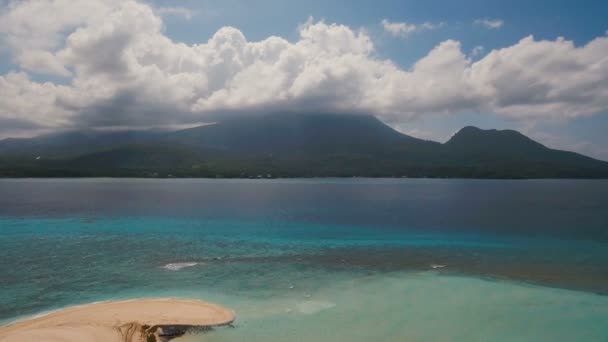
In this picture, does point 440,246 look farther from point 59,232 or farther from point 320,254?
point 59,232

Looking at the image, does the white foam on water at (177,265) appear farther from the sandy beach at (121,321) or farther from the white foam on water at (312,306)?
the white foam on water at (312,306)

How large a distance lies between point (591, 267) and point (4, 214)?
381 feet

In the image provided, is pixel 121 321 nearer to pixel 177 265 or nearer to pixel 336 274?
pixel 177 265

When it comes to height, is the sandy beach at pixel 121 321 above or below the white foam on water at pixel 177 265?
above

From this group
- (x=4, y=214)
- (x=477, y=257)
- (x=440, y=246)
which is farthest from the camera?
(x=4, y=214)

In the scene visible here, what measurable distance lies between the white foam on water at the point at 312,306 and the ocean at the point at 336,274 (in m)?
0.16

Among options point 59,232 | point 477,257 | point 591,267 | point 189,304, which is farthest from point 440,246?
point 59,232

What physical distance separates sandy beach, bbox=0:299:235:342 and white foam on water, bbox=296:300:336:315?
18.0 ft

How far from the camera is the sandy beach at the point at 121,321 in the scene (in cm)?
2581

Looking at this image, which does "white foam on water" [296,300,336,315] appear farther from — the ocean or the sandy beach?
the sandy beach

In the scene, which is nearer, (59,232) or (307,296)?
(307,296)

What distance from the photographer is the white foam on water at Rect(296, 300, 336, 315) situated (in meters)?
32.1

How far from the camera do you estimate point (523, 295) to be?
36.5 meters

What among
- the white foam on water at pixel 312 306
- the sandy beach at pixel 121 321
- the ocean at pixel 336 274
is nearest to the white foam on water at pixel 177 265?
the ocean at pixel 336 274
